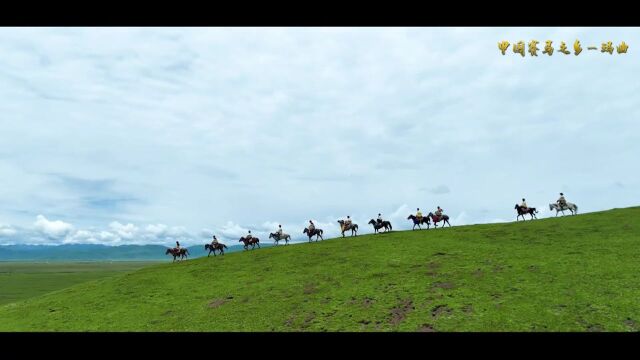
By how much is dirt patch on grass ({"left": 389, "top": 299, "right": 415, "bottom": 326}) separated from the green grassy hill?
120 millimetres

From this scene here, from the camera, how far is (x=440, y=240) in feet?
138

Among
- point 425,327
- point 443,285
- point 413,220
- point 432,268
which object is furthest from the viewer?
point 413,220

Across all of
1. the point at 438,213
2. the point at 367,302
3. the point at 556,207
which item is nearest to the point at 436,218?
the point at 438,213

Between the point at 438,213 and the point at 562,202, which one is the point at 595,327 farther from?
the point at 562,202

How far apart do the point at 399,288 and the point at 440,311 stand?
4.70m

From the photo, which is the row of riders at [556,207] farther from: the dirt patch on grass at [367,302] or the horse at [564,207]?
the dirt patch on grass at [367,302]

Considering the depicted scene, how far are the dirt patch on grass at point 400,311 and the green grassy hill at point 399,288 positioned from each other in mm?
120

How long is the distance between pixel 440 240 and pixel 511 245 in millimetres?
6677

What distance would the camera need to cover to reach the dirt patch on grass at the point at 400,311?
2536cm

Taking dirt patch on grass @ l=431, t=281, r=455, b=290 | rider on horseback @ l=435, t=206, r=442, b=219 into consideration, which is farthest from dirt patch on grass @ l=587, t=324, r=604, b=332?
rider on horseback @ l=435, t=206, r=442, b=219

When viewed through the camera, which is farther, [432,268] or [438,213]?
[438,213]

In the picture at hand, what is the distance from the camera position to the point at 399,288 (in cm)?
3006
